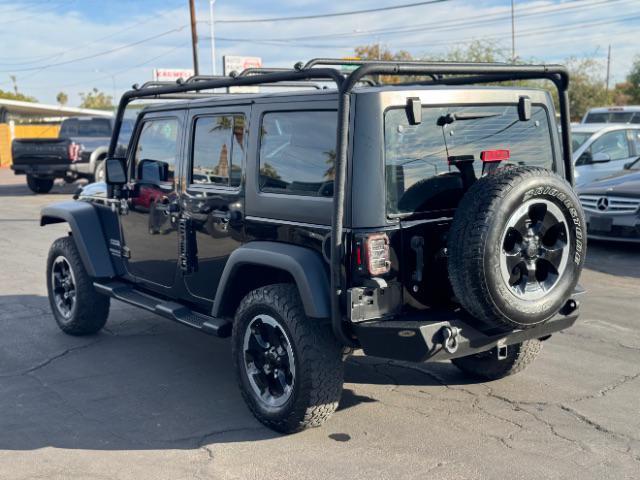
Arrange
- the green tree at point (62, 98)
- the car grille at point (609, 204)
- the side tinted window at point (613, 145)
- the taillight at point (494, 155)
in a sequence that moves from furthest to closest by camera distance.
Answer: the green tree at point (62, 98), the side tinted window at point (613, 145), the car grille at point (609, 204), the taillight at point (494, 155)

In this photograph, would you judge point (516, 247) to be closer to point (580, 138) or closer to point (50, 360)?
point (50, 360)

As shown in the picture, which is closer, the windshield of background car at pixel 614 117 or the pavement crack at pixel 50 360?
the pavement crack at pixel 50 360

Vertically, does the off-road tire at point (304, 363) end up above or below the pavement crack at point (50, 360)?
above

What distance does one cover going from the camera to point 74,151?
1858 cm

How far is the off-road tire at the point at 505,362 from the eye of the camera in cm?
496

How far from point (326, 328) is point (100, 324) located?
2.97m

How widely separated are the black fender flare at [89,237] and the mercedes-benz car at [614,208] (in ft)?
21.4

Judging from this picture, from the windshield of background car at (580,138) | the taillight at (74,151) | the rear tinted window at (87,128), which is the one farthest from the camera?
the rear tinted window at (87,128)

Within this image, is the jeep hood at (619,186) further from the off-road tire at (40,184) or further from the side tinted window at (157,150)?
the off-road tire at (40,184)

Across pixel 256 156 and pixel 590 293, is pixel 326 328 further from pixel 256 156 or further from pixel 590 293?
pixel 590 293

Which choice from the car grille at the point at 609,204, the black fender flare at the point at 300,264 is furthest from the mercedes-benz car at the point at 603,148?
the black fender flare at the point at 300,264

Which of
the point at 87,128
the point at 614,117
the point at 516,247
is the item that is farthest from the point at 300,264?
the point at 87,128

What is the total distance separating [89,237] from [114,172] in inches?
30.3

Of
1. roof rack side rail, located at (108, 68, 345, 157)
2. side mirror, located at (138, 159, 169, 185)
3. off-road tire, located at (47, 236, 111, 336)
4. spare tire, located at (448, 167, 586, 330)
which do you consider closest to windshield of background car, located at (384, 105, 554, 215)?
spare tire, located at (448, 167, 586, 330)
